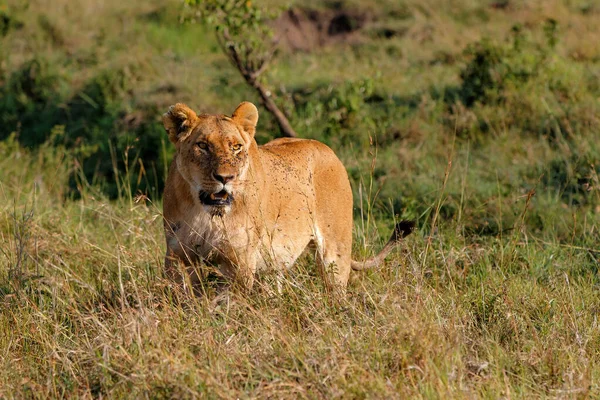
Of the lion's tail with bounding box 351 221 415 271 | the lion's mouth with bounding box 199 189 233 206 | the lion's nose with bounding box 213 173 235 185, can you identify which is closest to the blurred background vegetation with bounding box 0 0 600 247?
the lion's tail with bounding box 351 221 415 271

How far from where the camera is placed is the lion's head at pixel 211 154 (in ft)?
13.4

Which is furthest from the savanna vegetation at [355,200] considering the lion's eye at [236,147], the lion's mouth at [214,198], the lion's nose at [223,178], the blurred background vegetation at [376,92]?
the lion's eye at [236,147]

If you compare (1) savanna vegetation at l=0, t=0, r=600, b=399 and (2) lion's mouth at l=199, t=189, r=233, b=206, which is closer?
(1) savanna vegetation at l=0, t=0, r=600, b=399

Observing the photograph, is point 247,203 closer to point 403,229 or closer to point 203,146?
point 203,146

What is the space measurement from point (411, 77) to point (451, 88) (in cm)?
65

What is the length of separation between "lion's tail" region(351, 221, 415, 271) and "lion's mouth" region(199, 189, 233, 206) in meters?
0.98

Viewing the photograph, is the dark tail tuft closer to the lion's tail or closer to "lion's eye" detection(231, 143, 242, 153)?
the lion's tail

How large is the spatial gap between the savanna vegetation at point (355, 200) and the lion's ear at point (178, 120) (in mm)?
622

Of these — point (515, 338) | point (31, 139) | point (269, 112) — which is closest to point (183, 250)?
point (515, 338)

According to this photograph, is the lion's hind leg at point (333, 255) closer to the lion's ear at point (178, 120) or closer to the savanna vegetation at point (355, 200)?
the savanna vegetation at point (355, 200)

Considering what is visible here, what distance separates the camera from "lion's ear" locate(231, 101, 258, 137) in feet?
14.6

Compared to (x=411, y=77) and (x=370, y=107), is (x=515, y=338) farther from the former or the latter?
(x=411, y=77)

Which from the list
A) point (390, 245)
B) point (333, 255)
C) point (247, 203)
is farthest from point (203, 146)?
point (390, 245)

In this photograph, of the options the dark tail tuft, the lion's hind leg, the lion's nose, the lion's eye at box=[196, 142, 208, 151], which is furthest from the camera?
the lion's hind leg
